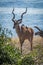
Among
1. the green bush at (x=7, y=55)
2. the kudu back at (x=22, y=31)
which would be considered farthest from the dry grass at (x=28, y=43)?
the green bush at (x=7, y=55)

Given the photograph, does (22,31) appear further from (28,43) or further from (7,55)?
(7,55)

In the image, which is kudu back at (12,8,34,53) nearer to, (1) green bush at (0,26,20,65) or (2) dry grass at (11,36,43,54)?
(2) dry grass at (11,36,43,54)

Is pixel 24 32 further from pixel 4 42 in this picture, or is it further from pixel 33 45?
pixel 4 42

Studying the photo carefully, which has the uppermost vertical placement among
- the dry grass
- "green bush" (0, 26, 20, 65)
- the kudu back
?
"green bush" (0, 26, 20, 65)

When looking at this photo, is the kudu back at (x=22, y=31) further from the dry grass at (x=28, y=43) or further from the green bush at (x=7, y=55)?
the green bush at (x=7, y=55)

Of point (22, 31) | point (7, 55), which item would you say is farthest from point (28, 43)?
point (7, 55)

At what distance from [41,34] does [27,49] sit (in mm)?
286

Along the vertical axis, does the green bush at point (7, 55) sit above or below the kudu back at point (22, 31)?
above

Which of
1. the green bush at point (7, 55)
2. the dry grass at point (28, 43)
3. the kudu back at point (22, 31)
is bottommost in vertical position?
the dry grass at point (28, 43)

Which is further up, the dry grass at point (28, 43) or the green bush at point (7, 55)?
the green bush at point (7, 55)

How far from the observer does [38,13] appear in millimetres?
3766

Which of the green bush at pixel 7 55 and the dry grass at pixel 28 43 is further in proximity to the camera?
the dry grass at pixel 28 43

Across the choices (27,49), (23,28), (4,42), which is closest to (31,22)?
(23,28)

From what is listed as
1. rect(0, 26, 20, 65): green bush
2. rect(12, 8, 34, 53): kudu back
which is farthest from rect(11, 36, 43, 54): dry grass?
rect(0, 26, 20, 65): green bush
